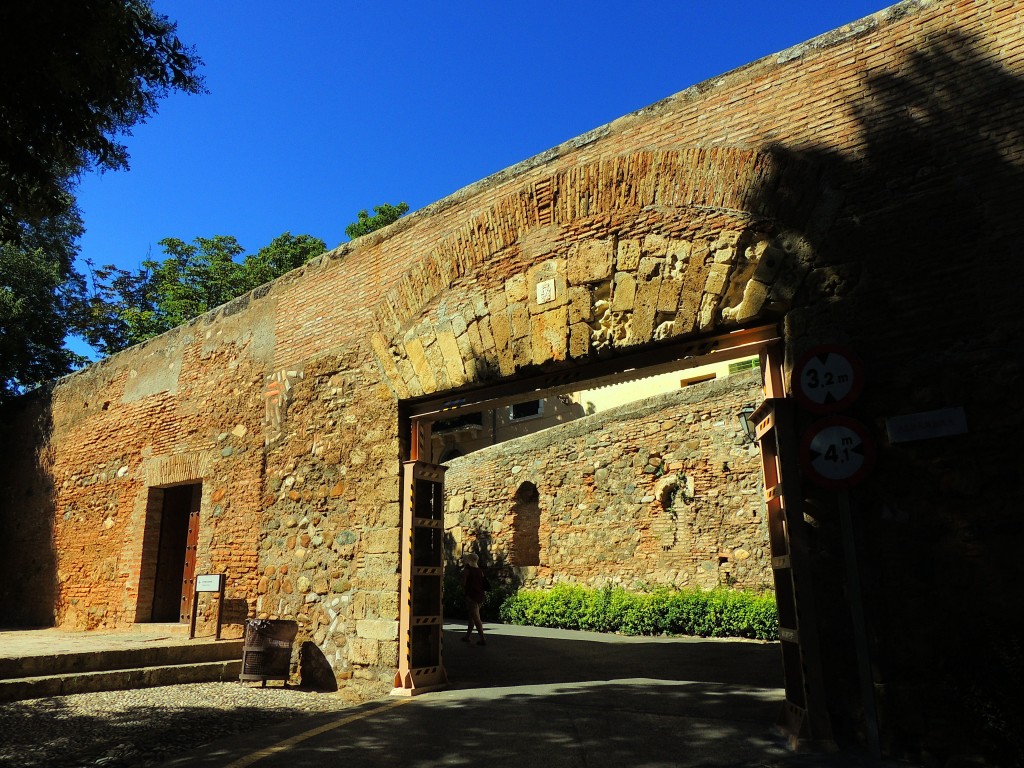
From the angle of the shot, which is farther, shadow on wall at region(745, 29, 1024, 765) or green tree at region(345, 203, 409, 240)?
green tree at region(345, 203, 409, 240)

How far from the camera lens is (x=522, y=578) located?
1612 cm

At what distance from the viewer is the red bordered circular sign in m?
4.39

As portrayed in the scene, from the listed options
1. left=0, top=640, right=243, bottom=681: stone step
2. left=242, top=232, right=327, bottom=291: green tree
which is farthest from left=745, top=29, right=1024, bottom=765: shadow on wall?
left=242, top=232, right=327, bottom=291: green tree

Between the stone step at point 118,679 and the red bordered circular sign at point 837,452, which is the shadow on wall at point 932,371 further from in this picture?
the stone step at point 118,679

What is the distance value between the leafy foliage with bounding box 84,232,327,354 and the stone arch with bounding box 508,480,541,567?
11.1 metres

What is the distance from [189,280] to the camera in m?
23.9

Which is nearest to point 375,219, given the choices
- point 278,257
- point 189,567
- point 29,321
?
point 278,257

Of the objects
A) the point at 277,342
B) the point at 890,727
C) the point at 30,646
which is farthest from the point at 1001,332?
the point at 30,646

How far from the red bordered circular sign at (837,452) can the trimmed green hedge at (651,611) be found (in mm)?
7170

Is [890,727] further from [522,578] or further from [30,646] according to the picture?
[522,578]

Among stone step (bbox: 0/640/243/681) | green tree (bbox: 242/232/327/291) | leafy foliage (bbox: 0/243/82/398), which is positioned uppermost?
green tree (bbox: 242/232/327/291)

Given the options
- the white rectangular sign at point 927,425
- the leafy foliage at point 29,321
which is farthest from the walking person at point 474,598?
the leafy foliage at point 29,321

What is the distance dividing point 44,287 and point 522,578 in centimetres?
1257

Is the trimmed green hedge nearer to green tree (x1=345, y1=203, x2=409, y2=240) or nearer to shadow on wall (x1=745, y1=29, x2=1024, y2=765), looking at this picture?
shadow on wall (x1=745, y1=29, x2=1024, y2=765)
